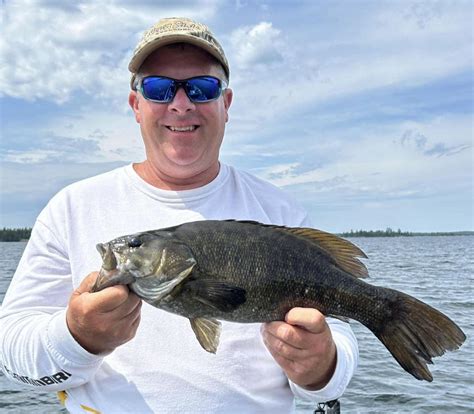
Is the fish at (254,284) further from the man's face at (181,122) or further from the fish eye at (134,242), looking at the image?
the man's face at (181,122)

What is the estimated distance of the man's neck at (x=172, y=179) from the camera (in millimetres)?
3721

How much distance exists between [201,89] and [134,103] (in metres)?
0.62

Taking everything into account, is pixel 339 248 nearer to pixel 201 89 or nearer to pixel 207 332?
pixel 207 332

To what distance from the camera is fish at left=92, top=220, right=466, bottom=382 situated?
2805 mm

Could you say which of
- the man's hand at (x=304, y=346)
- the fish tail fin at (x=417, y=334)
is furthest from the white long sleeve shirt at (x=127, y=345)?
the fish tail fin at (x=417, y=334)

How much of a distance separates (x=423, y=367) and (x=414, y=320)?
245 mm

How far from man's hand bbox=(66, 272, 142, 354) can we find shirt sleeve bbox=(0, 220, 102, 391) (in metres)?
0.09

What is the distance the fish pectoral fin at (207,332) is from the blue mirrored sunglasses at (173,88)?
144 centimetres

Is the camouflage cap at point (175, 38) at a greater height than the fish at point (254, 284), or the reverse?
the camouflage cap at point (175, 38)

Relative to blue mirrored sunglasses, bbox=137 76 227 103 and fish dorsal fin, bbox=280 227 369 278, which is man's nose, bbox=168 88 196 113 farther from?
fish dorsal fin, bbox=280 227 369 278

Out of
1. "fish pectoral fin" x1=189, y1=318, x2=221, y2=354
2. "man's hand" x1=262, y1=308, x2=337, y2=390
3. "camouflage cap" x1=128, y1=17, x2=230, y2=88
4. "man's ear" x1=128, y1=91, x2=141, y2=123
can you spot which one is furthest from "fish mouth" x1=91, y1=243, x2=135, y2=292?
"camouflage cap" x1=128, y1=17, x2=230, y2=88

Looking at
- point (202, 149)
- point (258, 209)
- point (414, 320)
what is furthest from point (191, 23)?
point (414, 320)

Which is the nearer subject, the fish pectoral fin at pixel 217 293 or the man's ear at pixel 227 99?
the fish pectoral fin at pixel 217 293

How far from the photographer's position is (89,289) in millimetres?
2766
